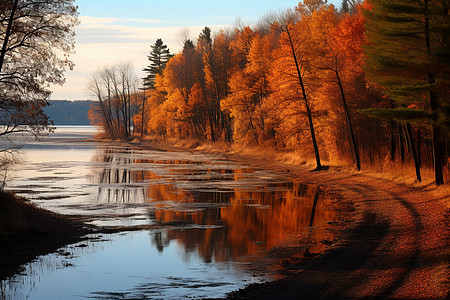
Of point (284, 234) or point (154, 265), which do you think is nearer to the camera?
point (154, 265)

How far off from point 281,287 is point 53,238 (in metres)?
9.14

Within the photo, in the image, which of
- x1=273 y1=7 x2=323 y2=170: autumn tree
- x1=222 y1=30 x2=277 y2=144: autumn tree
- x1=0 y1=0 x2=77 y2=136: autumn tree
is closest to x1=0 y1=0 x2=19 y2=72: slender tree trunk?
x1=0 y1=0 x2=77 y2=136: autumn tree

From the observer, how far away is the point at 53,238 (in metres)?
17.4

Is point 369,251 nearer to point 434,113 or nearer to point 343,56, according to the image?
point 434,113

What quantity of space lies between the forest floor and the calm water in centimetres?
87

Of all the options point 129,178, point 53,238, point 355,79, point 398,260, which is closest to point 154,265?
point 53,238

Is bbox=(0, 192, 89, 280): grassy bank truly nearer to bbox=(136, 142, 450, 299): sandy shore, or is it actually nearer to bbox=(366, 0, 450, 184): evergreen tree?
bbox=(136, 142, 450, 299): sandy shore

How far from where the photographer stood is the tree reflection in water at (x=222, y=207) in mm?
17328

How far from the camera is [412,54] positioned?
23.1 meters

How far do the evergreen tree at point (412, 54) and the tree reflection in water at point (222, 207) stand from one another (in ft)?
21.1

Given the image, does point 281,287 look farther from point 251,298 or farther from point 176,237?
point 176,237

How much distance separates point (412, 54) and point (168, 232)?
44.8 feet

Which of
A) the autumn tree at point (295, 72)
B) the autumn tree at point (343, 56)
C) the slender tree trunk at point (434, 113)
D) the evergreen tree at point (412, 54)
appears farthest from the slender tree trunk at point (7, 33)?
the autumn tree at point (295, 72)

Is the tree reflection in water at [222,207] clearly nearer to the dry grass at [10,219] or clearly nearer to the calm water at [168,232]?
the calm water at [168,232]
